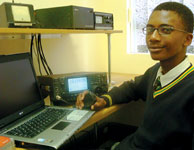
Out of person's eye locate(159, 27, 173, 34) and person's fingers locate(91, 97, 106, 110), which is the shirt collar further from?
person's fingers locate(91, 97, 106, 110)

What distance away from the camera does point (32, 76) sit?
3.86 feet

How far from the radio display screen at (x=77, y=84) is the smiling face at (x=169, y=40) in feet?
1.59

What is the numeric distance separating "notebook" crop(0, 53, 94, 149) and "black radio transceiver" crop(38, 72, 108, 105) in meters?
0.10

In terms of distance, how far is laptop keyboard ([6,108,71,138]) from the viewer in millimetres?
861

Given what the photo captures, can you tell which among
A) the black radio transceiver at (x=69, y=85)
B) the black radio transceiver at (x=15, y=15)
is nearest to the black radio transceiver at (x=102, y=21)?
the black radio transceiver at (x=69, y=85)

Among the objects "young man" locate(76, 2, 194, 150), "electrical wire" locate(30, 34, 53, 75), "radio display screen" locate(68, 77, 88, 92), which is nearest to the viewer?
"young man" locate(76, 2, 194, 150)

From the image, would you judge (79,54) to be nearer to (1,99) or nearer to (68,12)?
(68,12)

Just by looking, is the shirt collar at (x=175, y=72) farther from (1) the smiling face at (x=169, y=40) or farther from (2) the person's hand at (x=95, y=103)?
(2) the person's hand at (x=95, y=103)

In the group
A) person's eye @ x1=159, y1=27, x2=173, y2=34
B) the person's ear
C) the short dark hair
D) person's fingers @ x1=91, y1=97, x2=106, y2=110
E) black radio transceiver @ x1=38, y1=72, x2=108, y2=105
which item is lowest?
person's fingers @ x1=91, y1=97, x2=106, y2=110

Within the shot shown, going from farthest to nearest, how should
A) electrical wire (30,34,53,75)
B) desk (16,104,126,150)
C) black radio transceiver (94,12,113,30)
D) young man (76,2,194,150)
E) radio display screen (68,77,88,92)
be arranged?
electrical wire (30,34,53,75)
black radio transceiver (94,12,113,30)
radio display screen (68,77,88,92)
desk (16,104,126,150)
young man (76,2,194,150)

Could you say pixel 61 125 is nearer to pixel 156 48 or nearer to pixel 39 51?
pixel 156 48

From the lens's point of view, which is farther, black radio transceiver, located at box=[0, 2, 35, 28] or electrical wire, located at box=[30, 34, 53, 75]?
electrical wire, located at box=[30, 34, 53, 75]

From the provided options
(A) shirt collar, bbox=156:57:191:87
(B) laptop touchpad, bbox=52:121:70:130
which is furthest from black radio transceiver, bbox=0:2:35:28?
(A) shirt collar, bbox=156:57:191:87

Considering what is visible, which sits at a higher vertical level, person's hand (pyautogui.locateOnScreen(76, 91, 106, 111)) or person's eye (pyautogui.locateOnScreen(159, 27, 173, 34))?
person's eye (pyautogui.locateOnScreen(159, 27, 173, 34))
